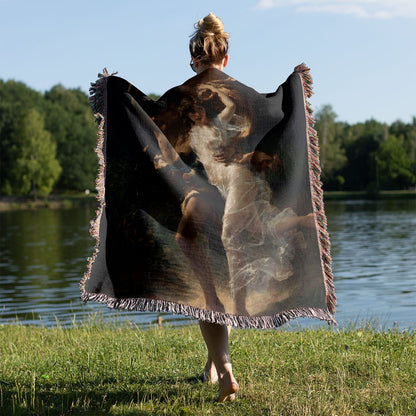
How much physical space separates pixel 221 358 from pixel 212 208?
2.86 feet

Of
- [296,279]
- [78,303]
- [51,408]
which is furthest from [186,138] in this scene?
[78,303]

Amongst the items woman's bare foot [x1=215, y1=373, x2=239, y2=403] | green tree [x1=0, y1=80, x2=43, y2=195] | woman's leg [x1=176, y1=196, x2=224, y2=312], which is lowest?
woman's bare foot [x1=215, y1=373, x2=239, y2=403]

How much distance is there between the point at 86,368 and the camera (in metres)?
4.79

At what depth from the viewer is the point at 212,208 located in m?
3.87

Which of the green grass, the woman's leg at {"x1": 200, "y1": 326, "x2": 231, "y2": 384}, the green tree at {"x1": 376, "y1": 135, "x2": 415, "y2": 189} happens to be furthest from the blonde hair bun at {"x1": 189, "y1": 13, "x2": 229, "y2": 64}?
the green tree at {"x1": 376, "y1": 135, "x2": 415, "y2": 189}

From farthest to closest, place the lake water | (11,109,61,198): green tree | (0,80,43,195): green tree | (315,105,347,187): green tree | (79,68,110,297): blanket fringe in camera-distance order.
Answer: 1. (315,105,347,187): green tree
2. (0,80,43,195): green tree
3. (11,109,61,198): green tree
4. the lake water
5. (79,68,110,297): blanket fringe

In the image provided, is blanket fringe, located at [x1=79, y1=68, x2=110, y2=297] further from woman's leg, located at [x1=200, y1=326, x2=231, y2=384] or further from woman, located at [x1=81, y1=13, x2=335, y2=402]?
woman's leg, located at [x1=200, y1=326, x2=231, y2=384]

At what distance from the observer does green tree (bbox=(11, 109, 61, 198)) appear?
61750 mm

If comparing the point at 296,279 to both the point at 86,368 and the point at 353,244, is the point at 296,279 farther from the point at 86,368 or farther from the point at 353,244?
the point at 353,244

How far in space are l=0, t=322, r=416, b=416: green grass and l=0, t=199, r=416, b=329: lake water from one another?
2135 millimetres

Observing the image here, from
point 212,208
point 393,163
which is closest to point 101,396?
point 212,208

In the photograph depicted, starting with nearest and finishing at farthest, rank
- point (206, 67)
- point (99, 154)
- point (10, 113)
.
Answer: point (206, 67) → point (99, 154) → point (10, 113)

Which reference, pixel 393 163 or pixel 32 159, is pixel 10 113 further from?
pixel 393 163

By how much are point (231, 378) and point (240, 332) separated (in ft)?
10.3
